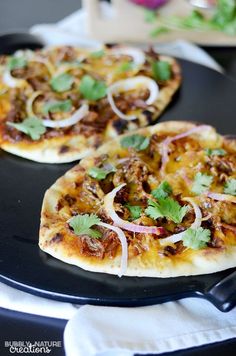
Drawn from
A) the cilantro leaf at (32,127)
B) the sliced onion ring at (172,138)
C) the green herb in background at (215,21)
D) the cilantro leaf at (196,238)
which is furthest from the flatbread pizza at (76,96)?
the cilantro leaf at (196,238)

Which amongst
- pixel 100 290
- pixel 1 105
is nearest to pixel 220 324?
pixel 100 290

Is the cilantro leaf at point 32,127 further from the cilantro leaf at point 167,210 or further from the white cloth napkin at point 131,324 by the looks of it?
the white cloth napkin at point 131,324

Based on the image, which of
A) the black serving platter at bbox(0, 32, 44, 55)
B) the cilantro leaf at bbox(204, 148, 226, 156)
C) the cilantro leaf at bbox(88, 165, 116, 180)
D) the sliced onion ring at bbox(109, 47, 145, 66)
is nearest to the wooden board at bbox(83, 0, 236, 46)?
the black serving platter at bbox(0, 32, 44, 55)

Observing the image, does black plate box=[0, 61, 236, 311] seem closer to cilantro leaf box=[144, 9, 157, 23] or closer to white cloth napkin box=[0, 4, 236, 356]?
white cloth napkin box=[0, 4, 236, 356]

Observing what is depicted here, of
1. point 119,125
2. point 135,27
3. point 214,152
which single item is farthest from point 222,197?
point 135,27

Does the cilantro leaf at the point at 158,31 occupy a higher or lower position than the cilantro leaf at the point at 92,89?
lower
